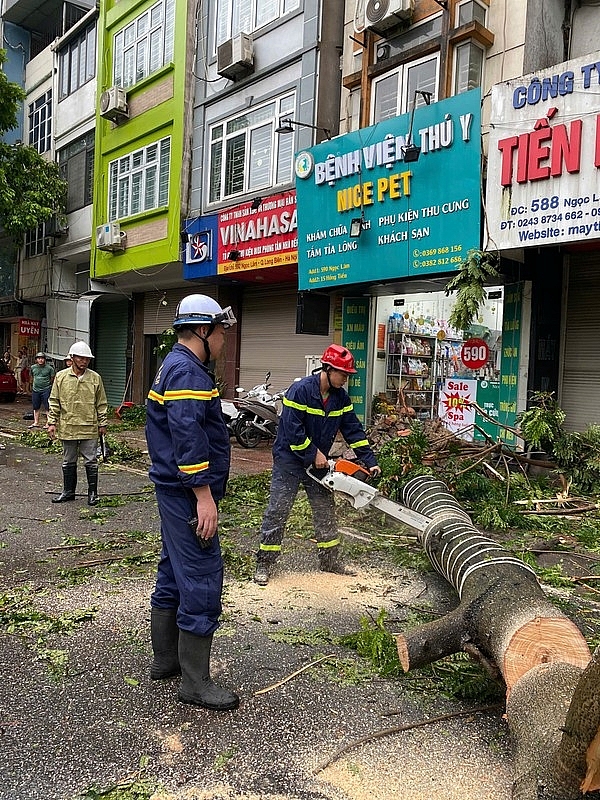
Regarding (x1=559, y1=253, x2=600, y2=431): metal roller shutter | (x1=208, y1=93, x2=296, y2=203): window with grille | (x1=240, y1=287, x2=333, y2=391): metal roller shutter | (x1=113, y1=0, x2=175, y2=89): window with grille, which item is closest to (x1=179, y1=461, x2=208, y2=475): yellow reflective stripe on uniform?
(x1=559, y1=253, x2=600, y2=431): metal roller shutter

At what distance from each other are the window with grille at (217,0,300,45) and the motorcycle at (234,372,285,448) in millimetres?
7627

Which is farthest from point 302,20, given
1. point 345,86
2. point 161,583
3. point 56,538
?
point 161,583

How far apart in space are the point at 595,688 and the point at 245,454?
998 centimetres

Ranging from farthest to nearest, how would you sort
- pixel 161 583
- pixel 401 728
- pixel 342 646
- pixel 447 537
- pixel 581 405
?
pixel 581 405
pixel 447 537
pixel 342 646
pixel 161 583
pixel 401 728

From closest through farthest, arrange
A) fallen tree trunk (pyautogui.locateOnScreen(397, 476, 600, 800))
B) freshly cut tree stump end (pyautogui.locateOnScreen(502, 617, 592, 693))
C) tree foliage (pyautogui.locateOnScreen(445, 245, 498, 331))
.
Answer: fallen tree trunk (pyautogui.locateOnScreen(397, 476, 600, 800))
freshly cut tree stump end (pyautogui.locateOnScreen(502, 617, 592, 693))
tree foliage (pyautogui.locateOnScreen(445, 245, 498, 331))

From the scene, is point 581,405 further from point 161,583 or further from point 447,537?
point 161,583

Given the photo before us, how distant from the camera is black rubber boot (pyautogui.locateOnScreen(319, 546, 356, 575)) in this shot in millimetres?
5090

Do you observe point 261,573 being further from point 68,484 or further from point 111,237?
point 111,237

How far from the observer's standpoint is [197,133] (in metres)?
15.0

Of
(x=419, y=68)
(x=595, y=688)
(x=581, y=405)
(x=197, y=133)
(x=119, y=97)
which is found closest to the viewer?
(x=595, y=688)

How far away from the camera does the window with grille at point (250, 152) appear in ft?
42.2

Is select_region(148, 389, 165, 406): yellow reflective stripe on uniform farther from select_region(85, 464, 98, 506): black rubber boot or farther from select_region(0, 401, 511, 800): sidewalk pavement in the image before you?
select_region(85, 464, 98, 506): black rubber boot

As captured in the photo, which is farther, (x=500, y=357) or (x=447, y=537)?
(x=500, y=357)

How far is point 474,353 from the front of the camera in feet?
33.6
